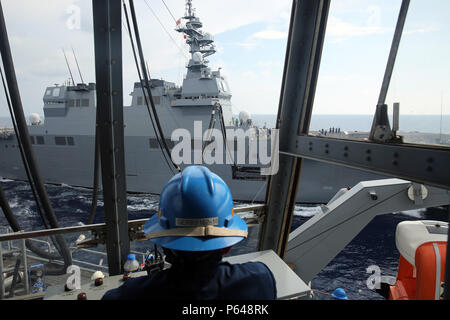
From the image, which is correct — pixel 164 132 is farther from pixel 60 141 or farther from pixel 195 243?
pixel 195 243

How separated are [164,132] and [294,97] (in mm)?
13761

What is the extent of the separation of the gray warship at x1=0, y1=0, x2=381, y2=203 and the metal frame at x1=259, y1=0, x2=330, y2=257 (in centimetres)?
1141

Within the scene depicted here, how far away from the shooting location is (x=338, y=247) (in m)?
3.68

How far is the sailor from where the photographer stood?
3.08 feet

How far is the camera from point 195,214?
3.91 feet

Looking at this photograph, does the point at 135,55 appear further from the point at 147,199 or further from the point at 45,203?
the point at 147,199

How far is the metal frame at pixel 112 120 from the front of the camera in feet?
6.28

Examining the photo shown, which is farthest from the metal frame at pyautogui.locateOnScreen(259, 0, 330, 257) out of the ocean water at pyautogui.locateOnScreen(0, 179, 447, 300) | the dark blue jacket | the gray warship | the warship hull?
the gray warship

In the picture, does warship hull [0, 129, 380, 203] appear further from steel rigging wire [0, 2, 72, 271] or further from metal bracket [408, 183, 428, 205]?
steel rigging wire [0, 2, 72, 271]

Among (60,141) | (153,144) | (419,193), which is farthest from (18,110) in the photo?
(60,141)

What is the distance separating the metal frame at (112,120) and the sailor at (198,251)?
93cm

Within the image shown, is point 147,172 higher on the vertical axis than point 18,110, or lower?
lower
